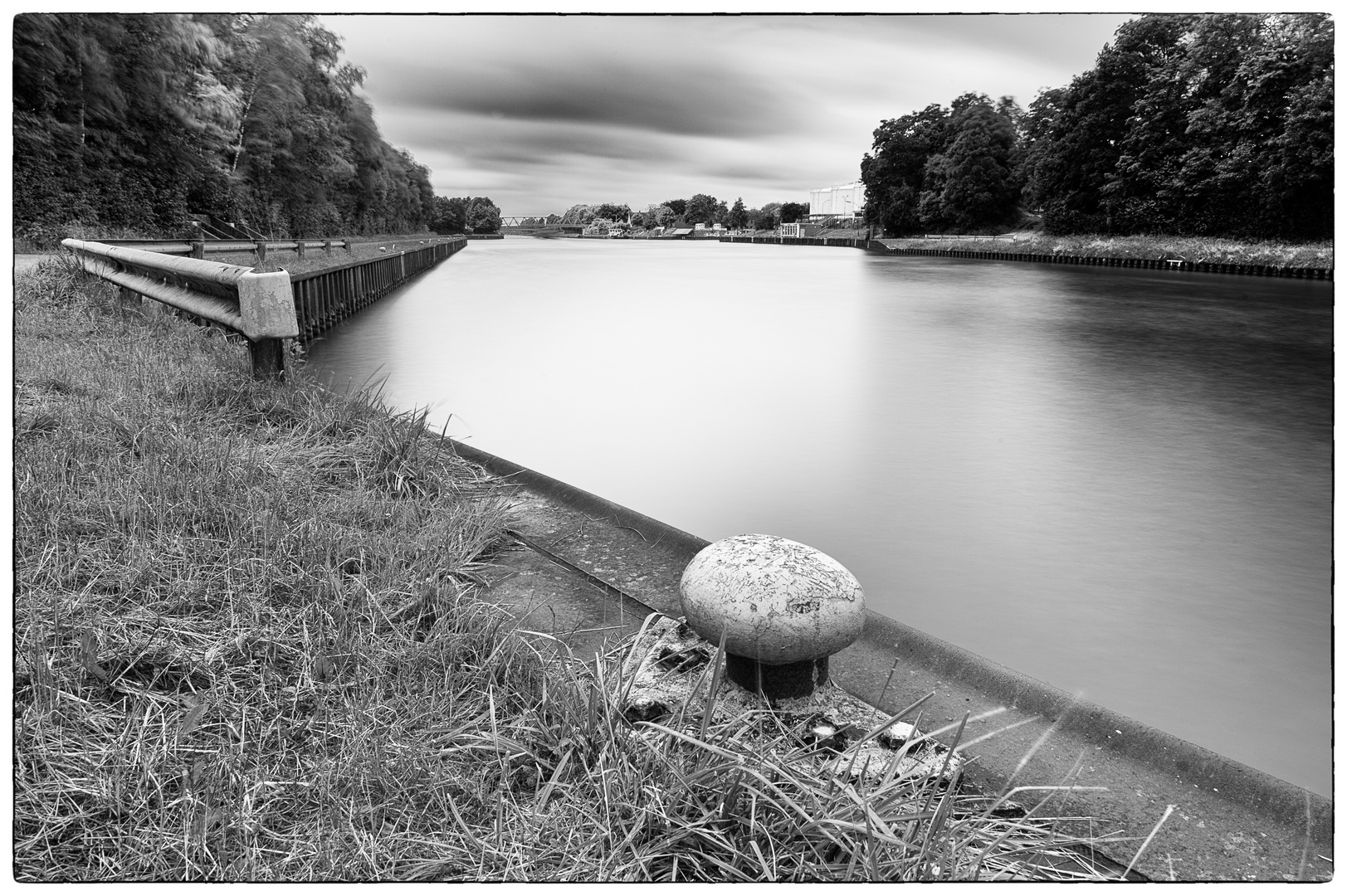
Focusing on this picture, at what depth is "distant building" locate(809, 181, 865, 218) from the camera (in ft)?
327

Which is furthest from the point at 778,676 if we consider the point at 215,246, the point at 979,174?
the point at 979,174

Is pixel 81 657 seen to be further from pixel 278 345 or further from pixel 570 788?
pixel 278 345

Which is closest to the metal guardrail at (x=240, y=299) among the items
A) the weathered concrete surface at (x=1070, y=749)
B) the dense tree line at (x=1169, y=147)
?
the weathered concrete surface at (x=1070, y=749)

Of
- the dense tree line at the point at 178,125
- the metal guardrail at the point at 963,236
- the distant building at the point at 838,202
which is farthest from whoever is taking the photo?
the distant building at the point at 838,202

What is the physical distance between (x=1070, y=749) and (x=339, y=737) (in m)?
1.65

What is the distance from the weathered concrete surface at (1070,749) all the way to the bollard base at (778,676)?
18 centimetres

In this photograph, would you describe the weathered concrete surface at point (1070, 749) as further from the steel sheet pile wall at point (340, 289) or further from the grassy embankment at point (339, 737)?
the steel sheet pile wall at point (340, 289)

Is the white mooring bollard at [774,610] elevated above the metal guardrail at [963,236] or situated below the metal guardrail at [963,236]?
below

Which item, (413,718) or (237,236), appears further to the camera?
(237,236)

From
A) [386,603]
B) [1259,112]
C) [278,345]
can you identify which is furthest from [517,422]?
[1259,112]

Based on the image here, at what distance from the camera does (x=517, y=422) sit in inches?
319

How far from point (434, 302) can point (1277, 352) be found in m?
16.6

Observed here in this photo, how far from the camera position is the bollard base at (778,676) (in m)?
2.23

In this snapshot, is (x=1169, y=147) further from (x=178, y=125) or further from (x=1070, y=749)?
(x=1070, y=749)
